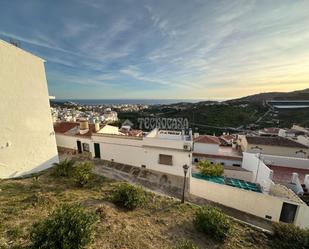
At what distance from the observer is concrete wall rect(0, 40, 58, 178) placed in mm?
10219

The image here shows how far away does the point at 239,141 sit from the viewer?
27.7 m

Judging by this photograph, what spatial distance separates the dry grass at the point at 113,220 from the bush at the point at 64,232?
72 cm

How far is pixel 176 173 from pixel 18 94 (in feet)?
46.0

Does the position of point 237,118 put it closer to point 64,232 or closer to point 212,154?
point 212,154

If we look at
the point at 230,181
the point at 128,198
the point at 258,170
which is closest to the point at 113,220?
the point at 128,198

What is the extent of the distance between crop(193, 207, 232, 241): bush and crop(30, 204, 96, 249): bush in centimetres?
483

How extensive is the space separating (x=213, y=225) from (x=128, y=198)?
4.08m

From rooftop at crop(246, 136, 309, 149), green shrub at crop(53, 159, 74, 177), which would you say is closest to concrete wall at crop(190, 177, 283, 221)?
green shrub at crop(53, 159, 74, 177)

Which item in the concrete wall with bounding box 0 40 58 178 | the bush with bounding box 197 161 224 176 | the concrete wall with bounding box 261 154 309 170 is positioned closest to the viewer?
the concrete wall with bounding box 0 40 58 178

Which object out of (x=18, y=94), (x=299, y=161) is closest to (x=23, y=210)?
(x=18, y=94)

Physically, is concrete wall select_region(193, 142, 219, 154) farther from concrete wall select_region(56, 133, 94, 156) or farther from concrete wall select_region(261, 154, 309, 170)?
concrete wall select_region(56, 133, 94, 156)

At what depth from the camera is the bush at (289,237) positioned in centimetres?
662

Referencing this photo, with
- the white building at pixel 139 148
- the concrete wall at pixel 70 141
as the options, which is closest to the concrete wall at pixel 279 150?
the white building at pixel 139 148

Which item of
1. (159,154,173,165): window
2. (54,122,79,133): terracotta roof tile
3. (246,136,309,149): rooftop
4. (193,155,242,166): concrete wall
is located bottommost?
(193,155,242,166): concrete wall
